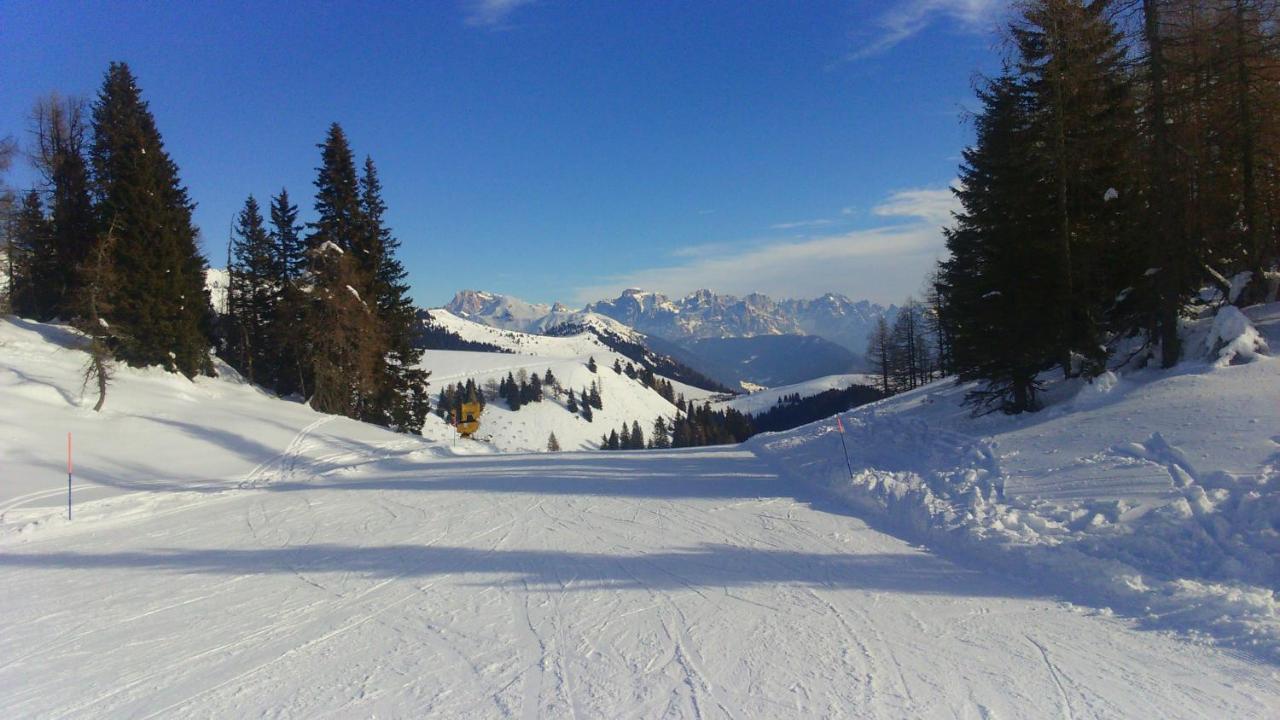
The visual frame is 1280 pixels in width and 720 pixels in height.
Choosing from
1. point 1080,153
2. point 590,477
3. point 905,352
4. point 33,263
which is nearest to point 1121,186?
point 1080,153

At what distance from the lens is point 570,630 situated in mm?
6215

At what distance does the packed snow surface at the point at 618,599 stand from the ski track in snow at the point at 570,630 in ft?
0.11

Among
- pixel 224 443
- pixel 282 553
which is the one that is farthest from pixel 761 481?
pixel 224 443

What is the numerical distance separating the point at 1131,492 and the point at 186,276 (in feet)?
122

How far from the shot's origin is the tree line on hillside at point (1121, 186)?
1277 centimetres

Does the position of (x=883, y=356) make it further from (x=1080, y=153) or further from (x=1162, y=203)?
(x=1162, y=203)

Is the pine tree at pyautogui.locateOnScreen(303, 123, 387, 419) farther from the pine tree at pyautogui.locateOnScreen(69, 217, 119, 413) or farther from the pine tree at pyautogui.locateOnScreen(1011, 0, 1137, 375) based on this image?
the pine tree at pyautogui.locateOnScreen(1011, 0, 1137, 375)

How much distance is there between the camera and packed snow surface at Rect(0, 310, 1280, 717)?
15.9 ft

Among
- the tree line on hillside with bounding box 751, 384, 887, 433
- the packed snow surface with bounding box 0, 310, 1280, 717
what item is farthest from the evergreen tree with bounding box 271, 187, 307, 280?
the tree line on hillside with bounding box 751, 384, 887, 433

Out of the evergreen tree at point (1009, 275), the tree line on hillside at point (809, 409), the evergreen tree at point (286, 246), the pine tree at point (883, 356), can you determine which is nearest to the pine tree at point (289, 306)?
the evergreen tree at point (286, 246)

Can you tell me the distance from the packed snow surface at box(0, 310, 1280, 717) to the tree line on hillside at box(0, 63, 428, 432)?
538 inches

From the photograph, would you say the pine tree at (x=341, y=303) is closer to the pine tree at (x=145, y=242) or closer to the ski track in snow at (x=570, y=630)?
the pine tree at (x=145, y=242)

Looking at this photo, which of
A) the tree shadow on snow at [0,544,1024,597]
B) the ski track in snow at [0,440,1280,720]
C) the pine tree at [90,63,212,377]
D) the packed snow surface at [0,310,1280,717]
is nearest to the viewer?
the ski track in snow at [0,440,1280,720]

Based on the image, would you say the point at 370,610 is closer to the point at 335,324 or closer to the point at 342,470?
the point at 342,470
